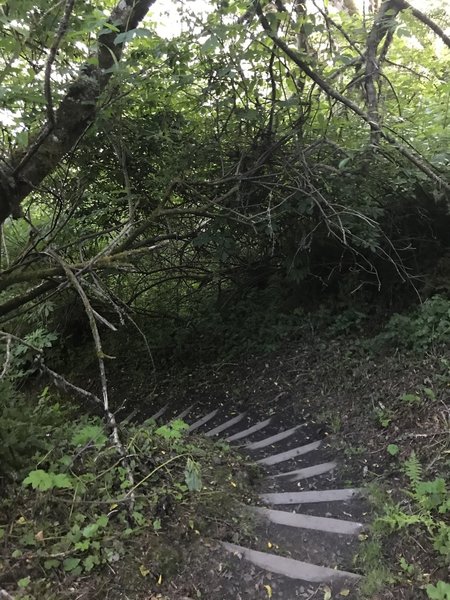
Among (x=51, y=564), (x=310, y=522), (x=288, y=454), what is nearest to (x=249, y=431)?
(x=288, y=454)

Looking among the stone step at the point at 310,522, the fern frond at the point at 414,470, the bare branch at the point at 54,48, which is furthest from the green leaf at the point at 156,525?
the bare branch at the point at 54,48

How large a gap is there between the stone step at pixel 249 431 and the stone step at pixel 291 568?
1922 mm

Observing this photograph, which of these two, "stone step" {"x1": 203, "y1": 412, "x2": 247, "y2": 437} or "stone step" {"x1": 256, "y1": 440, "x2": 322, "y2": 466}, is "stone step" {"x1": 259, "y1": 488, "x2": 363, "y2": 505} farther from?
"stone step" {"x1": 203, "y1": 412, "x2": 247, "y2": 437}

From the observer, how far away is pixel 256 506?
3350 mm

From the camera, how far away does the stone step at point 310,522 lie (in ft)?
9.91

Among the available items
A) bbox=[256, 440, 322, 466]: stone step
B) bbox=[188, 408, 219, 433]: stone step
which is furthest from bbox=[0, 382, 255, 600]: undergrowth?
bbox=[188, 408, 219, 433]: stone step

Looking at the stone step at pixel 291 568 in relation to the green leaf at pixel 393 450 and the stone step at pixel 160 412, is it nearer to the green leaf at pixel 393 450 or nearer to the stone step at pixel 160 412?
the green leaf at pixel 393 450

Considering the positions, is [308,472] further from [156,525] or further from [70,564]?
[70,564]

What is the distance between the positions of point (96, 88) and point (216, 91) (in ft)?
4.82

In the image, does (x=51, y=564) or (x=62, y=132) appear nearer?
(x=51, y=564)

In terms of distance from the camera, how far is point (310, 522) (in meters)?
3.13

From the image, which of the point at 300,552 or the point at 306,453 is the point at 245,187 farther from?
the point at 300,552

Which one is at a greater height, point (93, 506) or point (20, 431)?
point (93, 506)

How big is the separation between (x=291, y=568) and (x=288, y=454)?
1.60m
